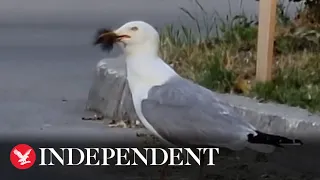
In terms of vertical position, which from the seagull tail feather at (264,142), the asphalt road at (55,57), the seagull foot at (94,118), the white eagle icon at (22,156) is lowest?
the white eagle icon at (22,156)

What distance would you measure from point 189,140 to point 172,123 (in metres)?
0.09

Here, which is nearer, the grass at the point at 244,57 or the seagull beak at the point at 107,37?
the seagull beak at the point at 107,37

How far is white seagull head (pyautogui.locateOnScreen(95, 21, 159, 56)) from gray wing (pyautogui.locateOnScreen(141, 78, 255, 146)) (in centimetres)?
16

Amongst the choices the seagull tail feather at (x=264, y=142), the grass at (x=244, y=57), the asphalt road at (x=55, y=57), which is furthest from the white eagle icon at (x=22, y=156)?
the seagull tail feather at (x=264, y=142)

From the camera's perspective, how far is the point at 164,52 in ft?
16.1

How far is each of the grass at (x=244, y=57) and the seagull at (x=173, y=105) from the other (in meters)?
0.08

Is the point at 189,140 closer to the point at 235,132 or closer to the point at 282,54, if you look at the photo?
the point at 235,132

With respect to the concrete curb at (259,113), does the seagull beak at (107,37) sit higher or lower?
higher

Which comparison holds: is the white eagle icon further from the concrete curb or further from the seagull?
the seagull

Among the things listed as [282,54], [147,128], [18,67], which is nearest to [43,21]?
[18,67]

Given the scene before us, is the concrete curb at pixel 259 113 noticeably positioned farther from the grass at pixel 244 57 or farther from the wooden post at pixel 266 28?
the wooden post at pixel 266 28

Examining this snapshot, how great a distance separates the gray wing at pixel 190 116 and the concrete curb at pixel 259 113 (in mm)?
84

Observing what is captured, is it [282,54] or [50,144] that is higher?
[282,54]

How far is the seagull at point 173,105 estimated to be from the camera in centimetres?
482
